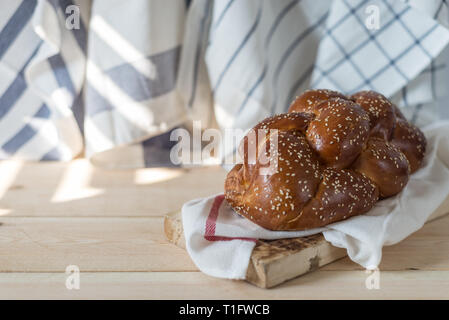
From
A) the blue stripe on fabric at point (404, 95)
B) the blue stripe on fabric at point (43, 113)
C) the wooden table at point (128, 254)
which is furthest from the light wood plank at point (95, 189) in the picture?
the blue stripe on fabric at point (404, 95)

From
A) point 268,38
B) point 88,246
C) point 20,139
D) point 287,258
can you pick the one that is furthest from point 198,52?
point 287,258

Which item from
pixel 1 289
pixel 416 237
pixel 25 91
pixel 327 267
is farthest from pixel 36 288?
pixel 25 91

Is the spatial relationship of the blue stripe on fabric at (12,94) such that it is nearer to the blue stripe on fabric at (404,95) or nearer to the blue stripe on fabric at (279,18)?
the blue stripe on fabric at (279,18)

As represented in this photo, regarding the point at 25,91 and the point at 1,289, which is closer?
the point at 1,289

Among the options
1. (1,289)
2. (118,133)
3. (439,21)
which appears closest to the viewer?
(1,289)

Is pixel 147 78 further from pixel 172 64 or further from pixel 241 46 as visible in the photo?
pixel 241 46

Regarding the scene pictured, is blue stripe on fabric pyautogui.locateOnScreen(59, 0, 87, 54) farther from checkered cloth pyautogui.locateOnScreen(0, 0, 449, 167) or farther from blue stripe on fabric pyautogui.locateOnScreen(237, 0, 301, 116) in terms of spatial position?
blue stripe on fabric pyautogui.locateOnScreen(237, 0, 301, 116)

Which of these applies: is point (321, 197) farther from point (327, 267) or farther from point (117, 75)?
point (117, 75)
